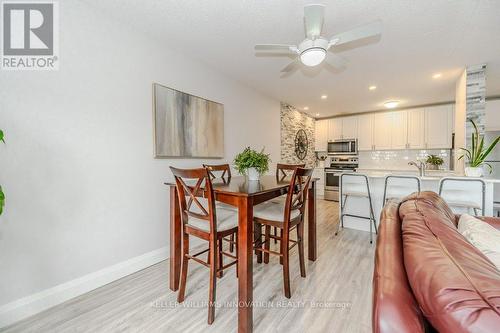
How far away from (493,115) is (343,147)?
2866 mm

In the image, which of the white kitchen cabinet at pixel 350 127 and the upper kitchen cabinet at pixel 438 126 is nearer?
the upper kitchen cabinet at pixel 438 126

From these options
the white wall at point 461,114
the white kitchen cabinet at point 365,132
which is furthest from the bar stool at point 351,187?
the white kitchen cabinet at point 365,132

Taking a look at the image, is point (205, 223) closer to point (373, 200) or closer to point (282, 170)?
point (282, 170)

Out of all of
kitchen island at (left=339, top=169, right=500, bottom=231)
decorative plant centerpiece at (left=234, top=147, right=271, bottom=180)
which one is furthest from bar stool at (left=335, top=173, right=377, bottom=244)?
decorative plant centerpiece at (left=234, top=147, right=271, bottom=180)

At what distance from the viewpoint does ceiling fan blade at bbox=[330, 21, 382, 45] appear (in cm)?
157

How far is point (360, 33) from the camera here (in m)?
1.66

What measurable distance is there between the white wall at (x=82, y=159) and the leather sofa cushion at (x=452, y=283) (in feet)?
7.34

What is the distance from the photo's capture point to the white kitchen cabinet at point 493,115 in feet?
13.8

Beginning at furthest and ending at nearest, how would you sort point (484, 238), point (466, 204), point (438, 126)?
point (438, 126)
point (466, 204)
point (484, 238)

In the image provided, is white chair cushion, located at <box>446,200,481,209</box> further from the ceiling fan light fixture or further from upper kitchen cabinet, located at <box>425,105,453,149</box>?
upper kitchen cabinet, located at <box>425,105,453,149</box>

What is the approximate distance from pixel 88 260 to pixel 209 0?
2.43m

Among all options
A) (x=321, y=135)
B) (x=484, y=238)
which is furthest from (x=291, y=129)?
(x=484, y=238)

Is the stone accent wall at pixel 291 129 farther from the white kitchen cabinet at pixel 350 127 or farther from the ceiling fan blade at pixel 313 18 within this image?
the ceiling fan blade at pixel 313 18

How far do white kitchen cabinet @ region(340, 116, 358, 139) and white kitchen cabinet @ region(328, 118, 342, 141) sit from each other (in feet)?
0.36
